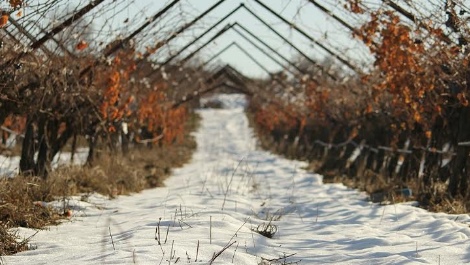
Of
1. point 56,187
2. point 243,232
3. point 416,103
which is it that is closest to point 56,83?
point 56,187

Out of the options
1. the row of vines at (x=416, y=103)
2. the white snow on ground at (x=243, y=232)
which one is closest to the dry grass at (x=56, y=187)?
the white snow on ground at (x=243, y=232)

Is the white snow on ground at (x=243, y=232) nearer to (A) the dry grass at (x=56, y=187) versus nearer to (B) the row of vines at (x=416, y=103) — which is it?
(A) the dry grass at (x=56, y=187)

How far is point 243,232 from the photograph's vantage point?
5.29 m

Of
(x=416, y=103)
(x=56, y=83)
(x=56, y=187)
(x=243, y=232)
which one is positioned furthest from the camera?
(x=416, y=103)

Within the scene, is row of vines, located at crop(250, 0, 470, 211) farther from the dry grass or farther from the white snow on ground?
the dry grass

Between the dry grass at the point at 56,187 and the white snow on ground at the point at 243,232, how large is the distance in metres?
0.18

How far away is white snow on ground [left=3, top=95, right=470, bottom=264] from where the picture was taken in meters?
4.23

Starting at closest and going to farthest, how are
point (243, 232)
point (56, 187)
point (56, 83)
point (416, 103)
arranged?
point (243, 232), point (56, 187), point (56, 83), point (416, 103)

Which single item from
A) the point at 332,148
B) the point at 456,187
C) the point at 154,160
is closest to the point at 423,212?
the point at 456,187

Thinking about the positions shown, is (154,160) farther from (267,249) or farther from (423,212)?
(267,249)

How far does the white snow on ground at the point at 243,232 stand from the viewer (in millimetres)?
4227

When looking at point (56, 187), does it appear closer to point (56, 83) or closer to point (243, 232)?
point (56, 83)

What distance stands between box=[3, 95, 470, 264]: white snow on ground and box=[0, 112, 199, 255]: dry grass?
0.18 metres

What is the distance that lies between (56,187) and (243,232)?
108 inches
